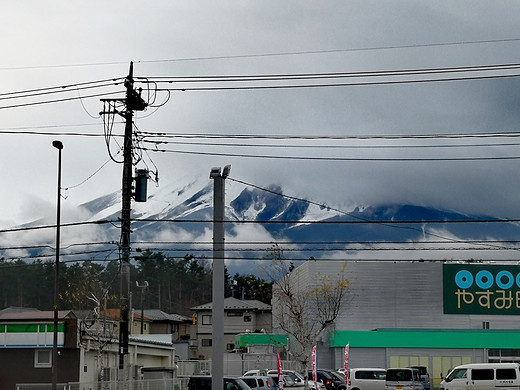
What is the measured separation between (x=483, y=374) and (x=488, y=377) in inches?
11.8

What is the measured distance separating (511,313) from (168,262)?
99.8 m

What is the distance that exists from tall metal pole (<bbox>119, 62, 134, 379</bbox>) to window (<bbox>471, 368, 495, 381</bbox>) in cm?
2120

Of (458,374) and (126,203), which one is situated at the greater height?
(126,203)

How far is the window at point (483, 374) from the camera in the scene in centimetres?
5072

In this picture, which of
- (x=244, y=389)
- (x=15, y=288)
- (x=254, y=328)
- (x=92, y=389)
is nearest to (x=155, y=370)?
(x=92, y=389)

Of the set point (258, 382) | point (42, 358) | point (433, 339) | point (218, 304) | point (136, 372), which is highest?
point (218, 304)

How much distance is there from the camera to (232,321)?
12050cm

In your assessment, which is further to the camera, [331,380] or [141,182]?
[331,380]

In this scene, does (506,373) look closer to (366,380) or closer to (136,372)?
(366,380)

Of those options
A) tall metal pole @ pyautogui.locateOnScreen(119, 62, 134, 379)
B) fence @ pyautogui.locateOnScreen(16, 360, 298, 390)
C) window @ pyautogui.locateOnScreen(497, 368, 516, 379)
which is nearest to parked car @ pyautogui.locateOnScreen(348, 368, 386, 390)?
window @ pyautogui.locateOnScreen(497, 368, 516, 379)

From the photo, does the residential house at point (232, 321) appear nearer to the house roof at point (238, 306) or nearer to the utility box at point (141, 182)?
the house roof at point (238, 306)

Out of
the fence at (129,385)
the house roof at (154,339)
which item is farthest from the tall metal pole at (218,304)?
the house roof at (154,339)

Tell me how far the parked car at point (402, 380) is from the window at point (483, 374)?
3.30m

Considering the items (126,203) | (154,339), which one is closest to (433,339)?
(154,339)
